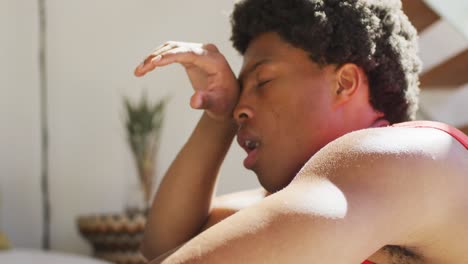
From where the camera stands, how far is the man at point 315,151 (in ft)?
1.89

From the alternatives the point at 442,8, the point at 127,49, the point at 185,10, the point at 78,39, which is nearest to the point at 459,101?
the point at 442,8

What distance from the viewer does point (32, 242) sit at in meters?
3.35

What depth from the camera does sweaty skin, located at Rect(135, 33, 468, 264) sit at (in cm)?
57

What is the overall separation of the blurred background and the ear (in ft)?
7.84

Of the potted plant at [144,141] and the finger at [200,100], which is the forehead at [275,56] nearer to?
the finger at [200,100]

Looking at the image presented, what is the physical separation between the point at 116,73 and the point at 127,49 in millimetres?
142

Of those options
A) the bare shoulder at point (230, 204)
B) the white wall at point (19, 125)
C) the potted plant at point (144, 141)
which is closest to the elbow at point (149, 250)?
the bare shoulder at point (230, 204)

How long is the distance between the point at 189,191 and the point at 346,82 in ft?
1.32

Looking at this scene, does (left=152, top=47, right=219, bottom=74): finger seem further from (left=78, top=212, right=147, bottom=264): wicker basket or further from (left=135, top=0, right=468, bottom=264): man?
(left=78, top=212, right=147, bottom=264): wicker basket

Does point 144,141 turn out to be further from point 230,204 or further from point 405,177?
point 405,177

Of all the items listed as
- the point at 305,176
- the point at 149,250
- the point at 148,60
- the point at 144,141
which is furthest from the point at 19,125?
the point at 305,176

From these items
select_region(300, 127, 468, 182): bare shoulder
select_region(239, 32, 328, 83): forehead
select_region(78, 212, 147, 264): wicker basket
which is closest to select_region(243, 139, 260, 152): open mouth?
select_region(239, 32, 328, 83): forehead

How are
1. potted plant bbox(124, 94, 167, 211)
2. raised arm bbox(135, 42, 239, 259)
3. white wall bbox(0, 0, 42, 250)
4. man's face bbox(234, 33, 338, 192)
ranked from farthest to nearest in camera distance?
white wall bbox(0, 0, 42, 250) → potted plant bbox(124, 94, 167, 211) → raised arm bbox(135, 42, 239, 259) → man's face bbox(234, 33, 338, 192)

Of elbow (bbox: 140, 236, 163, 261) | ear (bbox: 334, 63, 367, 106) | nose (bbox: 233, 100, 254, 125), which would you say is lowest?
elbow (bbox: 140, 236, 163, 261)
